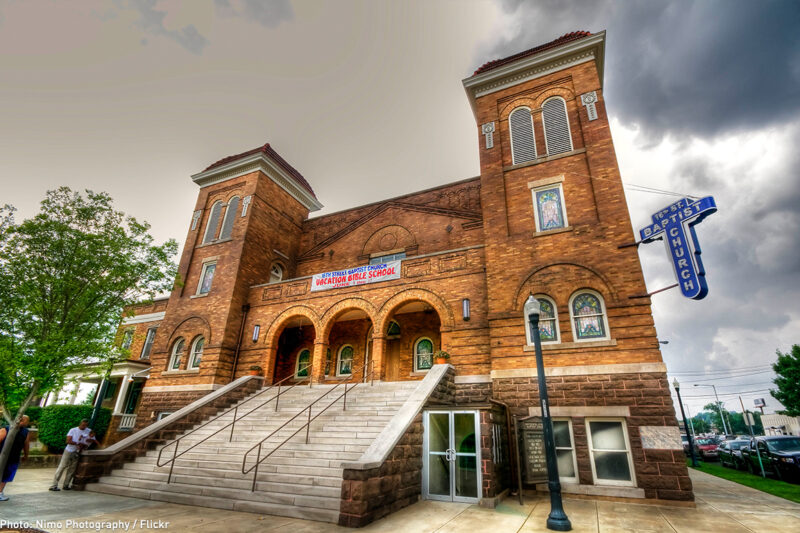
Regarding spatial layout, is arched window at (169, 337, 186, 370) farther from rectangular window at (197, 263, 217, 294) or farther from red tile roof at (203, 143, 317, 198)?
red tile roof at (203, 143, 317, 198)

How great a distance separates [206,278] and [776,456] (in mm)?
24038

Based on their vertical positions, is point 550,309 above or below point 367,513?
above

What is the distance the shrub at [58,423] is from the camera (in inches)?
686

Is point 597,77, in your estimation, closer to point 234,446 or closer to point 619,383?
point 619,383

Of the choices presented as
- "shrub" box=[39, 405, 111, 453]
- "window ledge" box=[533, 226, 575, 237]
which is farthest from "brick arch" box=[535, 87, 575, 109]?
"shrub" box=[39, 405, 111, 453]

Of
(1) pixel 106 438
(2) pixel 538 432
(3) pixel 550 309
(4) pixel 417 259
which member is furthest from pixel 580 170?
(1) pixel 106 438

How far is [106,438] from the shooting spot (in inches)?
737

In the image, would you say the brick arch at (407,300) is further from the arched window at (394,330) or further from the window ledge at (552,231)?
the window ledge at (552,231)

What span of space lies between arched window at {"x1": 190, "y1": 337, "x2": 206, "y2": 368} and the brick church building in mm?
89

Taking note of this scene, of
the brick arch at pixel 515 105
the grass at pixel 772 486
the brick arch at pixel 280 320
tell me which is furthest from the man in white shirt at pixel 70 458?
the grass at pixel 772 486

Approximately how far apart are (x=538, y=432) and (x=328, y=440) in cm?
490

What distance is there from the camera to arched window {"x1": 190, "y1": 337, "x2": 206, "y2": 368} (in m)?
16.8

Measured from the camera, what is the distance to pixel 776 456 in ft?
44.3

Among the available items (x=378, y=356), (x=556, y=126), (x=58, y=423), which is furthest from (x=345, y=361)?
(x=58, y=423)
